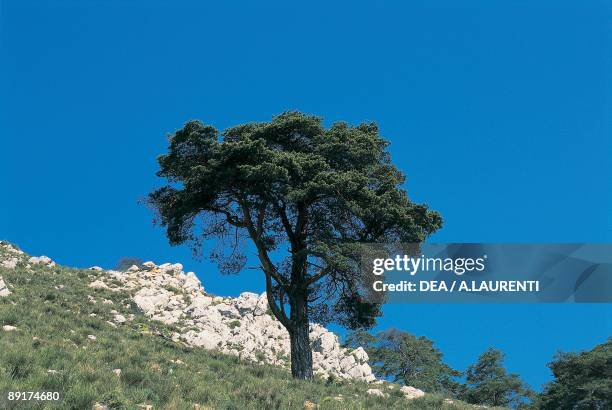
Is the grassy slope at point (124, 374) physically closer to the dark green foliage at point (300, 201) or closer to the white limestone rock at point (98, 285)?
the dark green foliage at point (300, 201)

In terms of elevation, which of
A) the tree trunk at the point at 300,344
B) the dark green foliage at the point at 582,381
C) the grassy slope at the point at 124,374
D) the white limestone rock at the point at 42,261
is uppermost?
the white limestone rock at the point at 42,261

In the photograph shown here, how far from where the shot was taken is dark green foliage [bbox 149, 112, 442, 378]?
2384 cm

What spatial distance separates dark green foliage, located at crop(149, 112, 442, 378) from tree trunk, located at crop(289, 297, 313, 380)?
4cm

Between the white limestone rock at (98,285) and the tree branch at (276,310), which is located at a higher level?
the white limestone rock at (98,285)

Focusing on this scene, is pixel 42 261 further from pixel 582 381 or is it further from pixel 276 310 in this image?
pixel 582 381

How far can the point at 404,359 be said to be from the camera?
212ft

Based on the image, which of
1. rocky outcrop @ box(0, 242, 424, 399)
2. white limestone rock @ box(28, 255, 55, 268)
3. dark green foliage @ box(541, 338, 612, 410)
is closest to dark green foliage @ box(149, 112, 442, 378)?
rocky outcrop @ box(0, 242, 424, 399)

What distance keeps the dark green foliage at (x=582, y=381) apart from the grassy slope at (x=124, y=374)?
3262 cm

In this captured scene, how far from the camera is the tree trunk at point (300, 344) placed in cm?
2411

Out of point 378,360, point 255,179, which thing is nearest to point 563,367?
point 378,360

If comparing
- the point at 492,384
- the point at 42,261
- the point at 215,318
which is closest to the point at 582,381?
the point at 492,384

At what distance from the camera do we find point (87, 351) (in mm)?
17875

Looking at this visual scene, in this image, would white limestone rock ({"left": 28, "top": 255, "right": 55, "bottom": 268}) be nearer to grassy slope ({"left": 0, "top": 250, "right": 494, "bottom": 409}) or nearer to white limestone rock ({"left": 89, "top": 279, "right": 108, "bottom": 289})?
white limestone rock ({"left": 89, "top": 279, "right": 108, "bottom": 289})

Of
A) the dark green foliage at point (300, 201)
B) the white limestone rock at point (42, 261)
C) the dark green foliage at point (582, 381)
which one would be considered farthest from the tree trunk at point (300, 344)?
the dark green foliage at point (582, 381)
